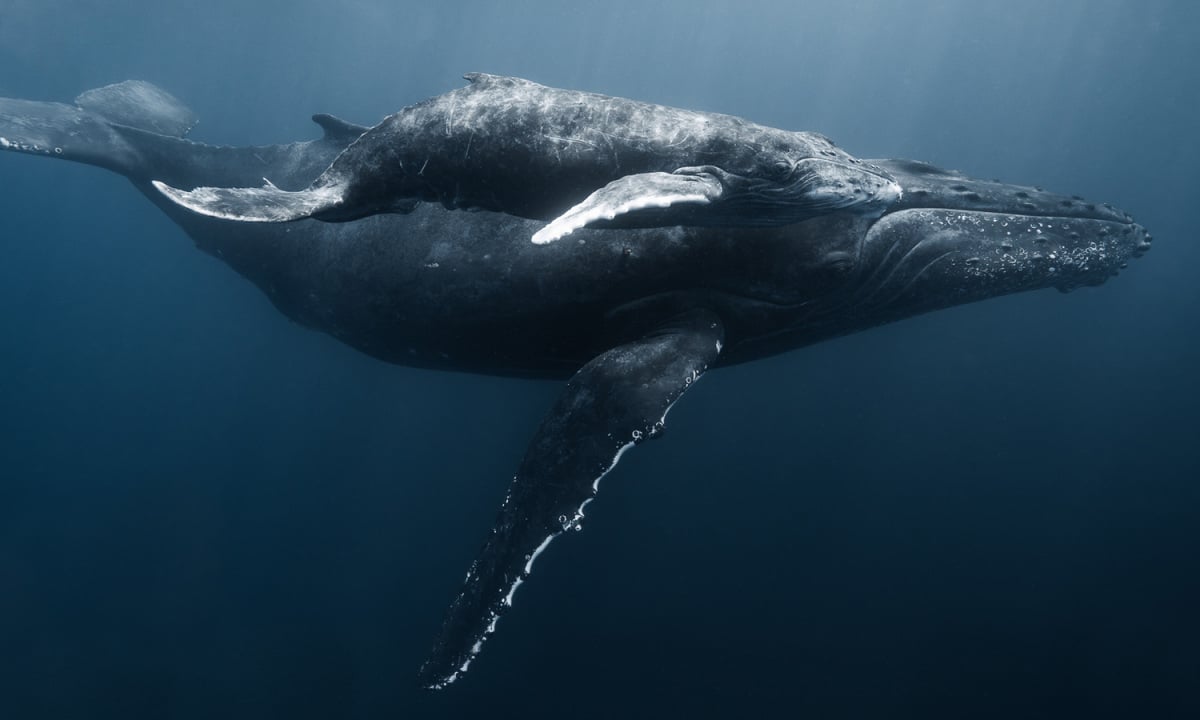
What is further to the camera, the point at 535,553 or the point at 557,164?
the point at 557,164

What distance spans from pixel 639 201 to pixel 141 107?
17.3 metres

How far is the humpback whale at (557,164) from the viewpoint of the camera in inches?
190

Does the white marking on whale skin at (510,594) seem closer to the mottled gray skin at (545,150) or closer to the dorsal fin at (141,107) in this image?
the mottled gray skin at (545,150)

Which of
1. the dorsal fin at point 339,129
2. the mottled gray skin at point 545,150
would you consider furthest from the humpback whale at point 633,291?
the dorsal fin at point 339,129

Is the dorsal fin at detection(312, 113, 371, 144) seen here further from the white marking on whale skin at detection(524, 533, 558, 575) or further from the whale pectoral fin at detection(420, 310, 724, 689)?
the white marking on whale skin at detection(524, 533, 558, 575)

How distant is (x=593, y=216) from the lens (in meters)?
3.72

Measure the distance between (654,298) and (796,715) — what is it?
633 inches

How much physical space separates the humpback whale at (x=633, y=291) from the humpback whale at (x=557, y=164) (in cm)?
74

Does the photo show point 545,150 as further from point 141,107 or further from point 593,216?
point 141,107

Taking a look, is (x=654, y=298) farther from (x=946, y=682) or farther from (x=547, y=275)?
(x=946, y=682)

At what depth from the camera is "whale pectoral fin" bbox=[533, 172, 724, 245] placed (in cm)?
373

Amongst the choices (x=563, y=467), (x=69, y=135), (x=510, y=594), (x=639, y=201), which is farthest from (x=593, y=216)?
(x=69, y=135)

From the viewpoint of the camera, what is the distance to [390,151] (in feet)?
17.8

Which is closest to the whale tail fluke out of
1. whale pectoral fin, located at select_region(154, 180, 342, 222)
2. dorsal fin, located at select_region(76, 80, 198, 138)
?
dorsal fin, located at select_region(76, 80, 198, 138)
